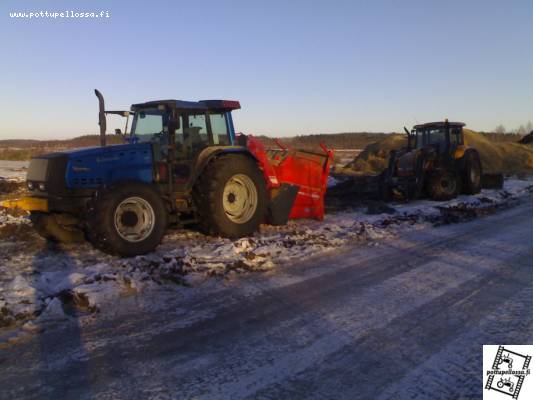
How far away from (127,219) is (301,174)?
3.90m

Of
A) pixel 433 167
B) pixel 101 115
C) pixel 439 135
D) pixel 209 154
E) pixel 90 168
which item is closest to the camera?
pixel 90 168

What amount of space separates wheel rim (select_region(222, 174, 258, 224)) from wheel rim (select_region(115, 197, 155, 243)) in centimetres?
163

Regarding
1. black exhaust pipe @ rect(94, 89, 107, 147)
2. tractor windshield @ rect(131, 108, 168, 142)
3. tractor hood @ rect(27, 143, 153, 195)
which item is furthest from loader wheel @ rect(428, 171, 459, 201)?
black exhaust pipe @ rect(94, 89, 107, 147)

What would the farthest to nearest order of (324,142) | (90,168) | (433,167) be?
(324,142), (433,167), (90,168)

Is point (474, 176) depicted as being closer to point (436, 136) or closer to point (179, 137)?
point (436, 136)

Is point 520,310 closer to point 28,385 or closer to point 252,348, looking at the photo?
point 252,348

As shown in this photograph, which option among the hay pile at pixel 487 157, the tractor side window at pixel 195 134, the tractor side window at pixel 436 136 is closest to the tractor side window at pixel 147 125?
the tractor side window at pixel 195 134

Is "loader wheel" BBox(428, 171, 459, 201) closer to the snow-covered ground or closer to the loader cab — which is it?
the loader cab

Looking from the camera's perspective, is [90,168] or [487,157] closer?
[90,168]

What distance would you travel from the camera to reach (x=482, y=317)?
4.53m

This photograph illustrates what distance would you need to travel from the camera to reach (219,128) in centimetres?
829

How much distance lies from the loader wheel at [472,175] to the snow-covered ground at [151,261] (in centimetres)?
426

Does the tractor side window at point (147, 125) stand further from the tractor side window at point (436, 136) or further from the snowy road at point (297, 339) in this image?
the tractor side window at point (436, 136)

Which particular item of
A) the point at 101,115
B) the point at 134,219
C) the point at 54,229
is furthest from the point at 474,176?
the point at 54,229
